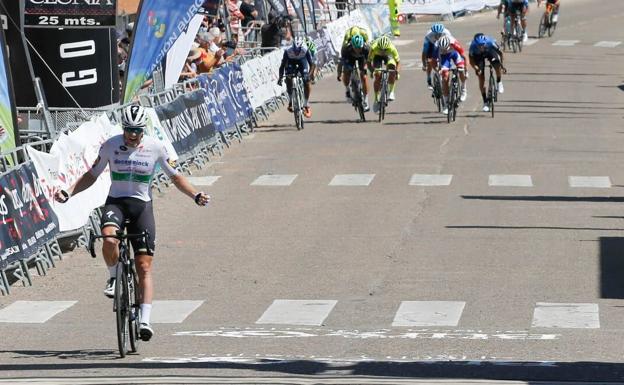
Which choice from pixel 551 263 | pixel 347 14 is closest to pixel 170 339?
pixel 551 263

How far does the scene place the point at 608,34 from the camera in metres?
56.1

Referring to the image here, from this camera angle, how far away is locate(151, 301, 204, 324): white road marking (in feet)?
48.8

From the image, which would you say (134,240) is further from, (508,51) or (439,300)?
(508,51)

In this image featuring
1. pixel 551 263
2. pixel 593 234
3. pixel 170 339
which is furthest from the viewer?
pixel 593 234

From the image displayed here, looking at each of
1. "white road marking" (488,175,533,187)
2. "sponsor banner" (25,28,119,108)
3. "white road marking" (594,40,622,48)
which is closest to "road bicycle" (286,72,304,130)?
"white road marking" (488,175,533,187)

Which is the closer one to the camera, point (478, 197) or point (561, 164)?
point (478, 197)

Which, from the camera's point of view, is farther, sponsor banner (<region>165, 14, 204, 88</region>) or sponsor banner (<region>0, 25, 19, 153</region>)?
sponsor banner (<region>165, 14, 204, 88</region>)

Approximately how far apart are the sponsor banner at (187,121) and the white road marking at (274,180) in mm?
1489

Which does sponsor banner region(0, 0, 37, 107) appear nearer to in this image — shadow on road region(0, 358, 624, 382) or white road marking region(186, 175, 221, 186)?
white road marking region(186, 175, 221, 186)

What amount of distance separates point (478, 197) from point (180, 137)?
17.7 ft

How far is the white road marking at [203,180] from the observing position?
24.9 metres

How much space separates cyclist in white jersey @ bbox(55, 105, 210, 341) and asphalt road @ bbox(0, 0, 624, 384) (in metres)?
0.73

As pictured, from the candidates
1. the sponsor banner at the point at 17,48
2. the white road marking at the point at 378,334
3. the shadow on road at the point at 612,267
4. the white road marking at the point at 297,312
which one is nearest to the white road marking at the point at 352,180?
the sponsor banner at the point at 17,48

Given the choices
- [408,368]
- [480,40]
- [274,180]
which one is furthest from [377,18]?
[408,368]
